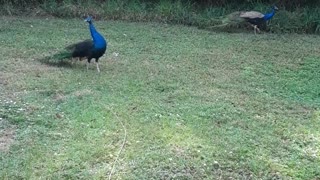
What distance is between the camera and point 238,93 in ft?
15.9

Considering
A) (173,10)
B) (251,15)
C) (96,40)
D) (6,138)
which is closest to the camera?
(6,138)

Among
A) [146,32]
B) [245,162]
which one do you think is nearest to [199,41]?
[146,32]

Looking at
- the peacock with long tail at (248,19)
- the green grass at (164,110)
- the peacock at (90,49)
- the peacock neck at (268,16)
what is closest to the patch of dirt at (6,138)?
the green grass at (164,110)

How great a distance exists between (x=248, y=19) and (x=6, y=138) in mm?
4663

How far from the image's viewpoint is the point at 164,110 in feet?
14.2

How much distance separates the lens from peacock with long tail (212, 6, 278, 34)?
7414 millimetres

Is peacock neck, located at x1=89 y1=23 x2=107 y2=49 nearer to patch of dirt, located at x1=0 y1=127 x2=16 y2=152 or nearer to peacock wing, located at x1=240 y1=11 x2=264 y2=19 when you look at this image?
patch of dirt, located at x1=0 y1=127 x2=16 y2=152

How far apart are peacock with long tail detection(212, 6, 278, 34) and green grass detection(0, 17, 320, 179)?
0.68m

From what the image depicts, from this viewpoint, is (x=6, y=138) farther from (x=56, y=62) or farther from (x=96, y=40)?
(x=56, y=62)

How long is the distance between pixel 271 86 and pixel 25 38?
130 inches

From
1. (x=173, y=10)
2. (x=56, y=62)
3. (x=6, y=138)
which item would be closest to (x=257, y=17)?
(x=173, y=10)

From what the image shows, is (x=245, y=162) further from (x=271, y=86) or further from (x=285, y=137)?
(x=271, y=86)

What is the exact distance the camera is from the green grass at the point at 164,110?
3.44 m

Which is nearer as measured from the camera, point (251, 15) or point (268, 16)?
point (268, 16)
